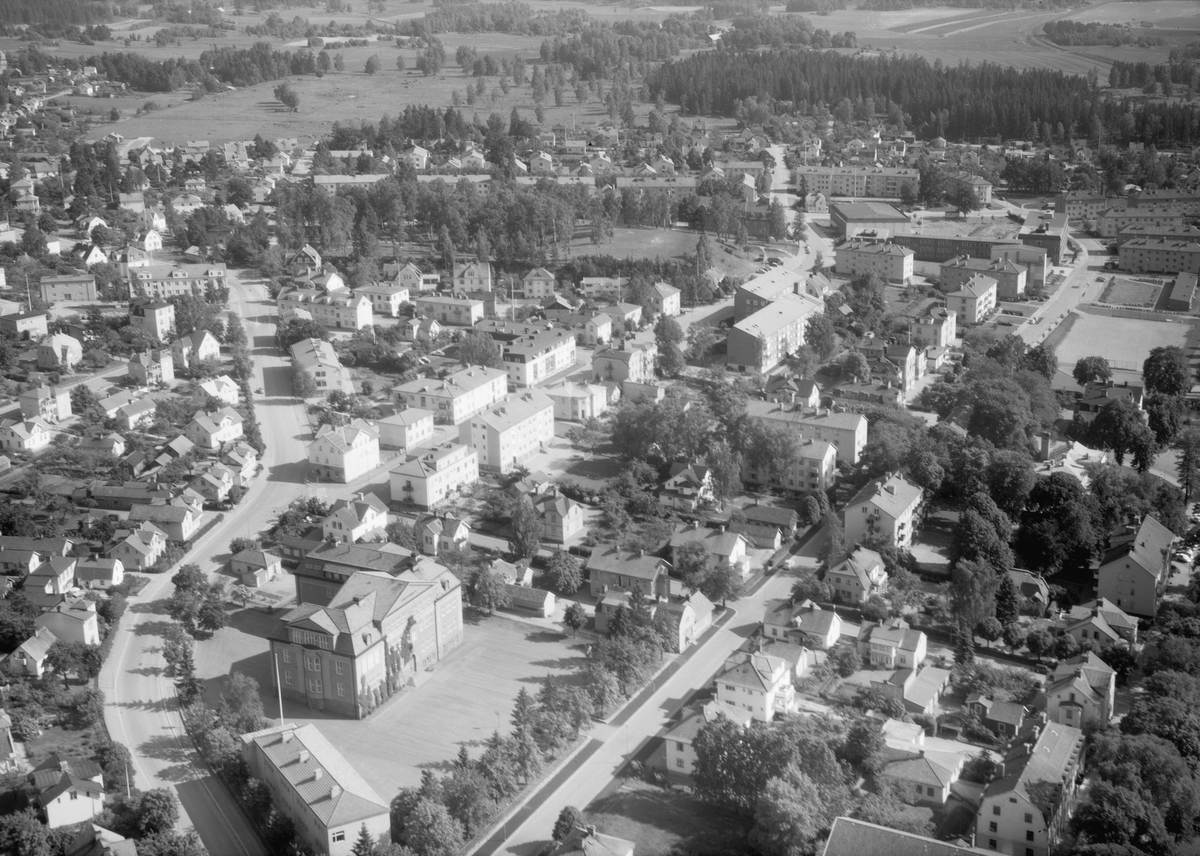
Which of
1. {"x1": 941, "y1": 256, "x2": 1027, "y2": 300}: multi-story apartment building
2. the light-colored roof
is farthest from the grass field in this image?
the light-colored roof

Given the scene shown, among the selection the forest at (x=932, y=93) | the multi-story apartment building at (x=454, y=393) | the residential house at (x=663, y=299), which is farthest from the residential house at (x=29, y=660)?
the forest at (x=932, y=93)

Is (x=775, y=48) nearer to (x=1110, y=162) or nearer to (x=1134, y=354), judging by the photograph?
(x=1110, y=162)

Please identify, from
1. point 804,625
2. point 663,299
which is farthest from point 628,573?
point 663,299

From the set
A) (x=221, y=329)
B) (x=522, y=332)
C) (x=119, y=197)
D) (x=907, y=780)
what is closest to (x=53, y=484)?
(x=221, y=329)

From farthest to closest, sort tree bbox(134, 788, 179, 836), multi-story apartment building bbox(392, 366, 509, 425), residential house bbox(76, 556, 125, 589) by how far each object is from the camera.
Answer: multi-story apartment building bbox(392, 366, 509, 425) < residential house bbox(76, 556, 125, 589) < tree bbox(134, 788, 179, 836)

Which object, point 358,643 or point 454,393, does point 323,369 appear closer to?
point 454,393

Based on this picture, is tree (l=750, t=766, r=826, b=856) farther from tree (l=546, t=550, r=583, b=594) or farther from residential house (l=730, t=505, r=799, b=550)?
residential house (l=730, t=505, r=799, b=550)

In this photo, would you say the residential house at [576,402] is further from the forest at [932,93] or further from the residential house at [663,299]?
the forest at [932,93]
